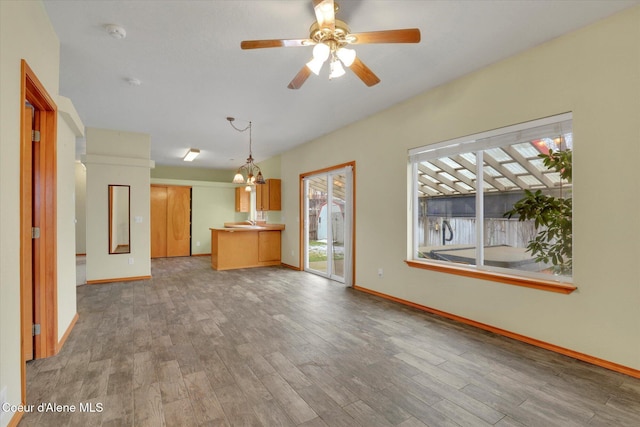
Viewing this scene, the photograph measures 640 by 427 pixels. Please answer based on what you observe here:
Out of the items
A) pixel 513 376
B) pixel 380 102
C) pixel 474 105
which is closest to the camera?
pixel 513 376

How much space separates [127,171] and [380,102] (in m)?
4.69

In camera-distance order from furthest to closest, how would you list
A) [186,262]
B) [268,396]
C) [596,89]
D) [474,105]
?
[186,262] < [474,105] < [596,89] < [268,396]

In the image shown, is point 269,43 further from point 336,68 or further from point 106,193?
point 106,193

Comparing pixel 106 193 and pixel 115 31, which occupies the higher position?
pixel 115 31

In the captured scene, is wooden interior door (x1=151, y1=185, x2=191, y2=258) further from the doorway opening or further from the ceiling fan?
the ceiling fan

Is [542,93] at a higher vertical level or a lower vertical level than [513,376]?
higher

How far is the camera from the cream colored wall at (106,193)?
5.29 metres

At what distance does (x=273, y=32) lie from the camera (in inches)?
102

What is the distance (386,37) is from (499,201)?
2260 mm

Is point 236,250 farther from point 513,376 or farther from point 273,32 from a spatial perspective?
point 513,376

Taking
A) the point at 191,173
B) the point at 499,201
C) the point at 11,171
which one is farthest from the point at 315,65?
the point at 191,173

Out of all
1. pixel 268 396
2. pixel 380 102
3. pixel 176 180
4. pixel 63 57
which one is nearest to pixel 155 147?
pixel 176 180

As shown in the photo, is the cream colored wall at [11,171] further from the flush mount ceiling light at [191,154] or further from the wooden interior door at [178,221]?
the wooden interior door at [178,221]

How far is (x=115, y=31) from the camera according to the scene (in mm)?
2521
